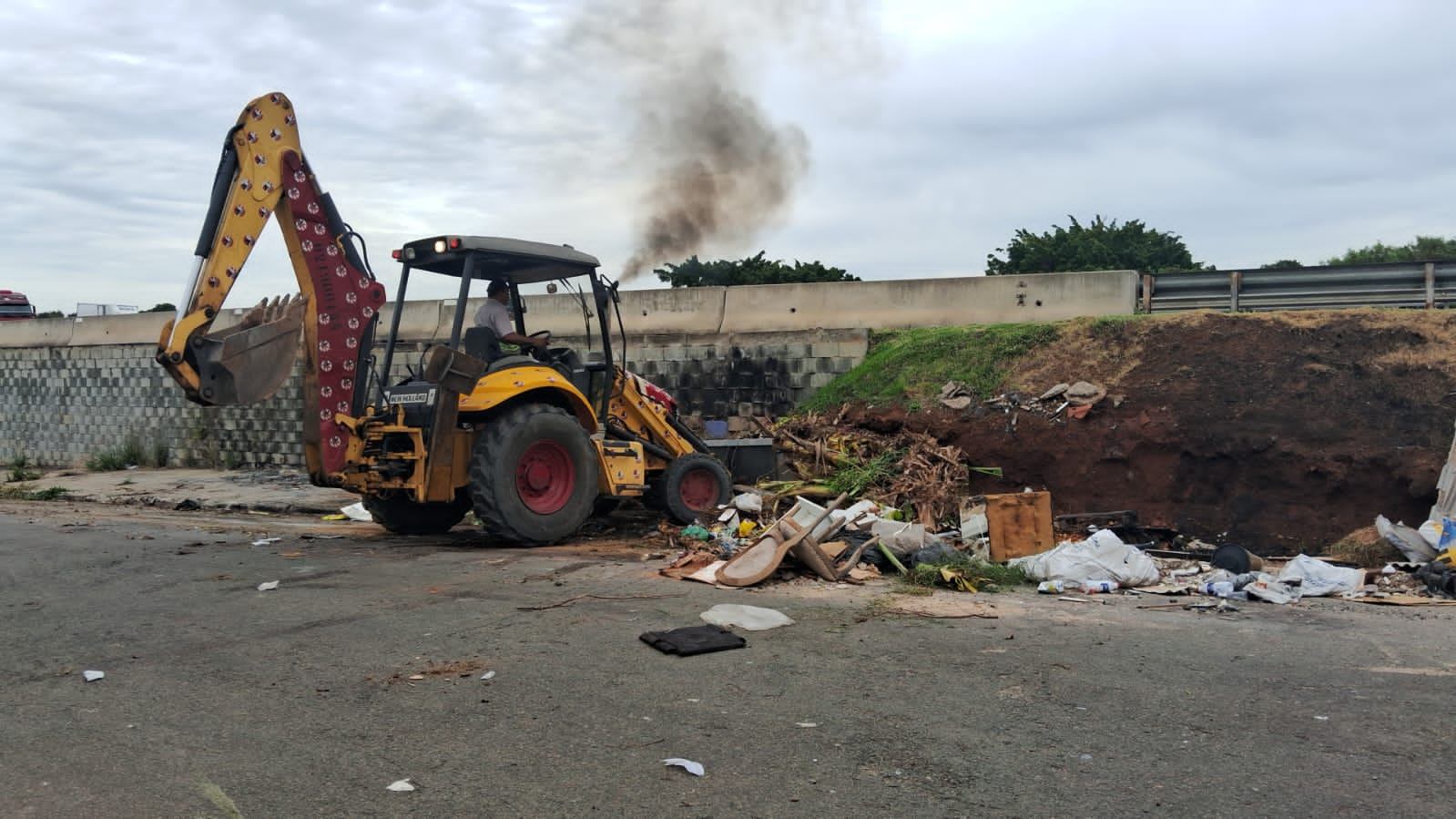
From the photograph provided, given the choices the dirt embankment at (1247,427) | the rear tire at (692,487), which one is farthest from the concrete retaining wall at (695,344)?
the rear tire at (692,487)

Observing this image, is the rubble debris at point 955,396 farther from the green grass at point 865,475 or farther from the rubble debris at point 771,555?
the rubble debris at point 771,555

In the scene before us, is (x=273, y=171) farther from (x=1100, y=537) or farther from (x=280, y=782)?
(x=1100, y=537)

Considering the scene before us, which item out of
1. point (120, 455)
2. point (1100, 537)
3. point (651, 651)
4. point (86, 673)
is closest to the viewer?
point (86, 673)

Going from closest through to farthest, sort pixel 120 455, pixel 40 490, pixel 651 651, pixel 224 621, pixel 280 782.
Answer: pixel 280 782
pixel 651 651
pixel 224 621
pixel 40 490
pixel 120 455

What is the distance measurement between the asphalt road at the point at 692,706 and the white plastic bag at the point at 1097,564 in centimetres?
32

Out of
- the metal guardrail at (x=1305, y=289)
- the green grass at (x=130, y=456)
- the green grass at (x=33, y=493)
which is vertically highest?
the metal guardrail at (x=1305, y=289)

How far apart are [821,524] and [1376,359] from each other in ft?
20.5

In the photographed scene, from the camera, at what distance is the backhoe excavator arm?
8.62 meters

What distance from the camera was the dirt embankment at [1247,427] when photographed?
9.99m

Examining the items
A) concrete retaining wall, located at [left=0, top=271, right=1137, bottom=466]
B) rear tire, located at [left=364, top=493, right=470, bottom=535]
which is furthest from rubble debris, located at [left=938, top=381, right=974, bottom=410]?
rear tire, located at [left=364, top=493, right=470, bottom=535]

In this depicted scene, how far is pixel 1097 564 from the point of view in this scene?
799 cm

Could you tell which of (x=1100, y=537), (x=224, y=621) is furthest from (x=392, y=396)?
(x=1100, y=537)

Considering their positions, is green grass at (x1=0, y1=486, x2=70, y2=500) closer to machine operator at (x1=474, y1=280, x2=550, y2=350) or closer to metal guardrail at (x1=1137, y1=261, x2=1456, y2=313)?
machine operator at (x1=474, y1=280, x2=550, y2=350)

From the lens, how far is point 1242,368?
11367 millimetres
